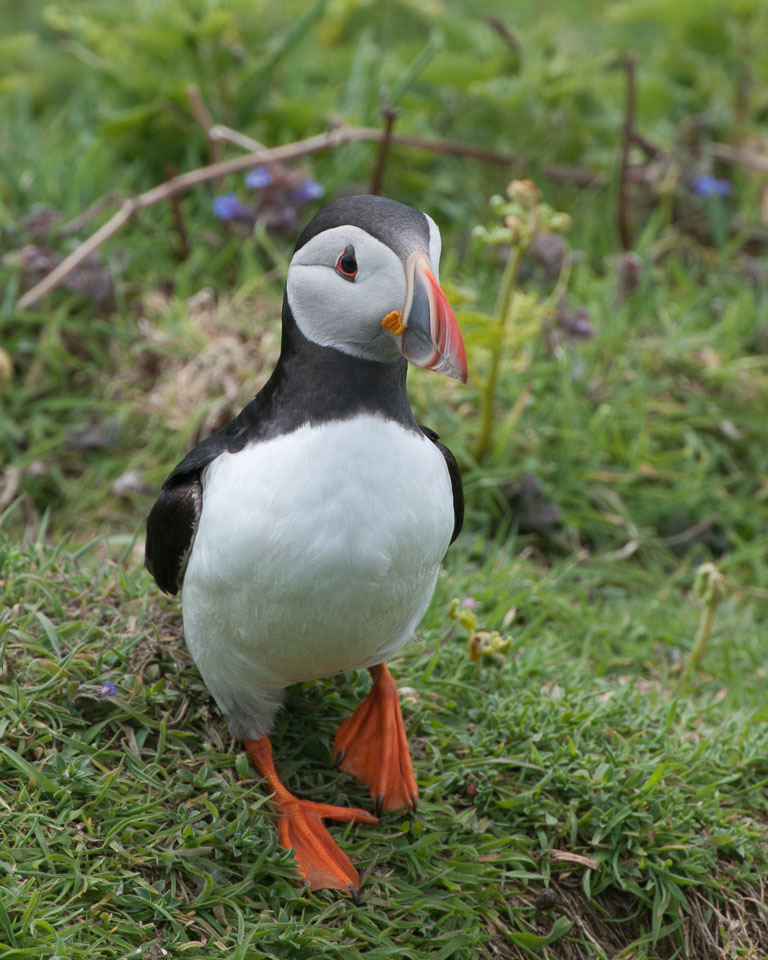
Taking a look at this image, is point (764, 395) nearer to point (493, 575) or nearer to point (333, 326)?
point (493, 575)

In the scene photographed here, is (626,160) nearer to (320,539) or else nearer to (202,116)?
(202,116)

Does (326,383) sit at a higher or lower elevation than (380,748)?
higher

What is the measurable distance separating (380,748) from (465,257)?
3.03m

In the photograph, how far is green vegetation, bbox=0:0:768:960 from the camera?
107 inches

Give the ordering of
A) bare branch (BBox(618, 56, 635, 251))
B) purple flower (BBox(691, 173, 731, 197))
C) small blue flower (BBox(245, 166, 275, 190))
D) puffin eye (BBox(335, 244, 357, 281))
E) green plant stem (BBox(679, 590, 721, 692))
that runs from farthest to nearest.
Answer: purple flower (BBox(691, 173, 731, 197)) → bare branch (BBox(618, 56, 635, 251)) → small blue flower (BBox(245, 166, 275, 190)) → green plant stem (BBox(679, 590, 721, 692)) → puffin eye (BBox(335, 244, 357, 281))

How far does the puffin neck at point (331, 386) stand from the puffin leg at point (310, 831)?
0.90 metres

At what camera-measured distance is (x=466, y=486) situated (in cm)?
432

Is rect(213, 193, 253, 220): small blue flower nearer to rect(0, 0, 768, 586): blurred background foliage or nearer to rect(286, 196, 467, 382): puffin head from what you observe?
rect(0, 0, 768, 586): blurred background foliage

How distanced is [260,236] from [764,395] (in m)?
Answer: 2.25

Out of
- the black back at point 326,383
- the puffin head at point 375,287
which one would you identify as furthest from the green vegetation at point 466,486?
the puffin head at point 375,287

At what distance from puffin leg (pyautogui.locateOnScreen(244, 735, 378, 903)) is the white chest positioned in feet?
1.15

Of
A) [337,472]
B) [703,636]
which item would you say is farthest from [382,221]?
[703,636]

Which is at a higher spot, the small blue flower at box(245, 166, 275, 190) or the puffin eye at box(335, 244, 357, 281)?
the puffin eye at box(335, 244, 357, 281)

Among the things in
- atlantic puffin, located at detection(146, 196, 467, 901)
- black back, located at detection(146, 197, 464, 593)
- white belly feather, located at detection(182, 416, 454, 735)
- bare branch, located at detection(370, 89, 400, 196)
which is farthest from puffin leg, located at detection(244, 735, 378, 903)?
bare branch, located at detection(370, 89, 400, 196)
